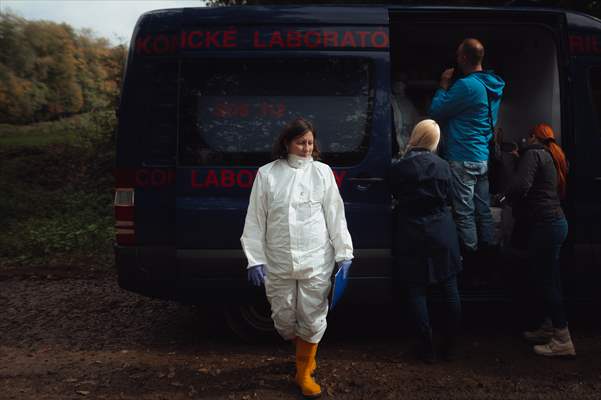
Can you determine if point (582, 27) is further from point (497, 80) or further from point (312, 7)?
point (312, 7)

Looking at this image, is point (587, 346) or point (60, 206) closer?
point (587, 346)

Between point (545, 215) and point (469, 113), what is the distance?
0.92 meters

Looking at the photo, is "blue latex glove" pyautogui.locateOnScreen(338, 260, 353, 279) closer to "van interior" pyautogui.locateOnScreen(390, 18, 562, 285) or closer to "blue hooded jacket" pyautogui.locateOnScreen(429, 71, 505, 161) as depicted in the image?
"blue hooded jacket" pyautogui.locateOnScreen(429, 71, 505, 161)

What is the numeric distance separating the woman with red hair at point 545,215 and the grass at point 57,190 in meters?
5.40

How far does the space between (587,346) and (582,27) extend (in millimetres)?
2386

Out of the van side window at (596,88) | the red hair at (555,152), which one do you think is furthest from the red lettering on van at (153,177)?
the van side window at (596,88)

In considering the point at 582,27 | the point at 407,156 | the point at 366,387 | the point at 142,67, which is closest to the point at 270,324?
the point at 366,387

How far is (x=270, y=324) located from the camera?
4.41m

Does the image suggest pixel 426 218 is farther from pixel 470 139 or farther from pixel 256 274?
pixel 256 274

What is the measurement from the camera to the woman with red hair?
409cm

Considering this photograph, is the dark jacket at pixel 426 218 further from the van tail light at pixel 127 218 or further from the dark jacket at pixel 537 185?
the van tail light at pixel 127 218

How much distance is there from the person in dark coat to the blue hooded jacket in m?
0.45

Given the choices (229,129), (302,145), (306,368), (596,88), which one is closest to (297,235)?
(302,145)

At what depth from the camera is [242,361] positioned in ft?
13.7
